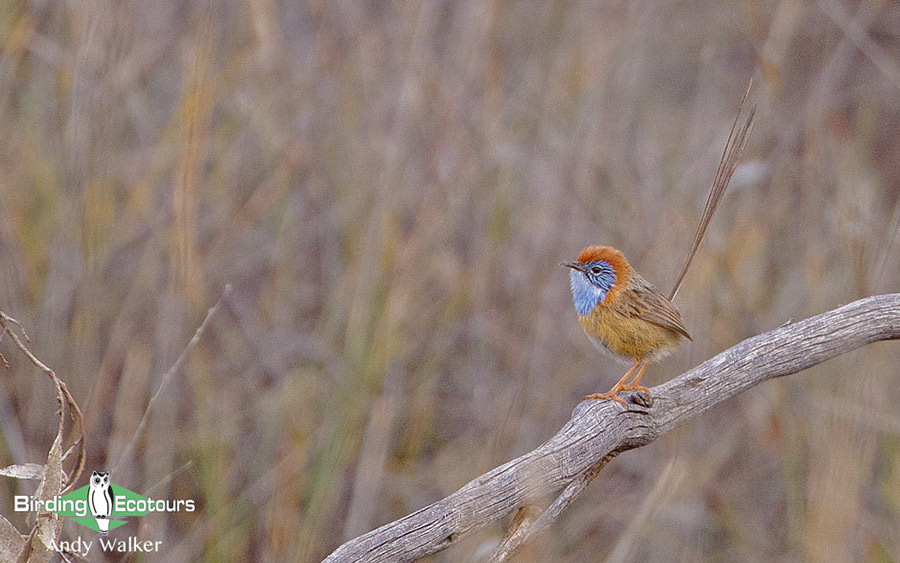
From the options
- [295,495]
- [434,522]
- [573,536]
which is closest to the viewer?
[434,522]

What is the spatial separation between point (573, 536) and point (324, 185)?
2070mm

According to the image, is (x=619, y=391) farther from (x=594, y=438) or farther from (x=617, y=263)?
(x=617, y=263)

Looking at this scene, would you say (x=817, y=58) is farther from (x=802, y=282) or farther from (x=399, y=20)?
(x=399, y=20)

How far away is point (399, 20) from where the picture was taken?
4348 millimetres

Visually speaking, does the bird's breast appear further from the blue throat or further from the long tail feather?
the long tail feather

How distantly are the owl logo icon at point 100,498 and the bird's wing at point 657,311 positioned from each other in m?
1.65

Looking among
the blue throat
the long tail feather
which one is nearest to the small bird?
the blue throat

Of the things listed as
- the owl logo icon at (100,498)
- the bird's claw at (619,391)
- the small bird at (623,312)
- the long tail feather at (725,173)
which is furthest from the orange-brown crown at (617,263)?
the owl logo icon at (100,498)

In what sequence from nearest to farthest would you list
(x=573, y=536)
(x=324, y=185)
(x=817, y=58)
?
(x=573, y=536) → (x=324, y=185) → (x=817, y=58)

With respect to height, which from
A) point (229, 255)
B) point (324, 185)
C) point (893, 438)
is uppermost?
point (324, 185)

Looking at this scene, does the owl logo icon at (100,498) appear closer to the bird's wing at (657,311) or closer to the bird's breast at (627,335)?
the bird's breast at (627,335)

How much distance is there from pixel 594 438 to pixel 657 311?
0.93m

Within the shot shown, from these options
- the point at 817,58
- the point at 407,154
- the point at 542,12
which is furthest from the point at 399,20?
the point at 817,58

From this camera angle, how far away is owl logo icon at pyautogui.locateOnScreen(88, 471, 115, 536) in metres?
2.63
